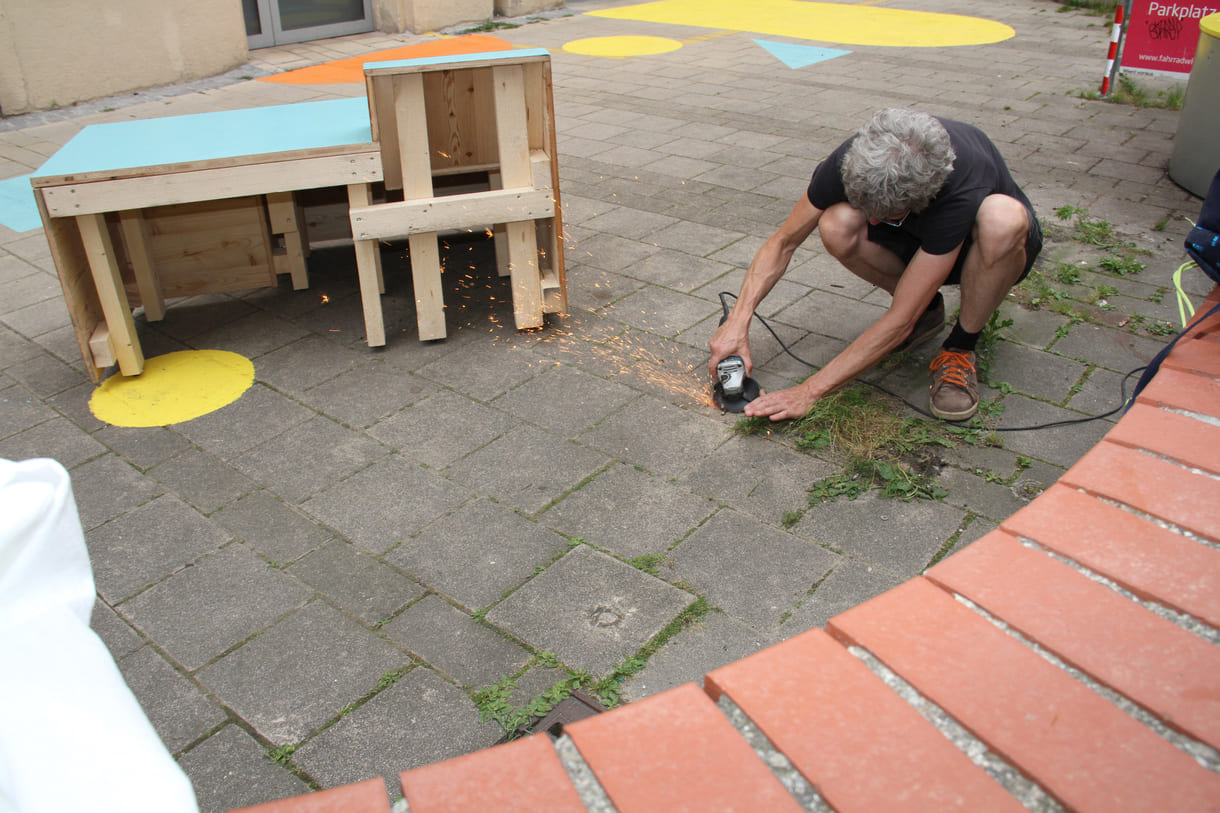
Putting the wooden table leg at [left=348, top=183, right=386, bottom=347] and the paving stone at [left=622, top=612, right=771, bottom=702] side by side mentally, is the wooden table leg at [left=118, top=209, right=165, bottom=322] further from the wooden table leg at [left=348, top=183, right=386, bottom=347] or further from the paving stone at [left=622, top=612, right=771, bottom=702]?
the paving stone at [left=622, top=612, right=771, bottom=702]

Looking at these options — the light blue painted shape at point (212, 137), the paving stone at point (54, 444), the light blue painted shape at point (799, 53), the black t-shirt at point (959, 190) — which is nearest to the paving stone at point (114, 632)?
the paving stone at point (54, 444)

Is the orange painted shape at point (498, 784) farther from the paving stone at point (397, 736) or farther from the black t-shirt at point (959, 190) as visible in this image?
the black t-shirt at point (959, 190)

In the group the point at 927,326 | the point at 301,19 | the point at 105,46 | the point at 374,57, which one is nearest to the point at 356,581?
the point at 927,326

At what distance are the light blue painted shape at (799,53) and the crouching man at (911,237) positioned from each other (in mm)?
6132

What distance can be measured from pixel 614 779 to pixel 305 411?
2.47 metres

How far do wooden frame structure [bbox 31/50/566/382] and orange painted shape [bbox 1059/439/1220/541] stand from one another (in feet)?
7.89

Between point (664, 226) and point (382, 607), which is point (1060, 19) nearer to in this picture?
point (664, 226)

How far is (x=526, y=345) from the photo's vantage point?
371 centimetres

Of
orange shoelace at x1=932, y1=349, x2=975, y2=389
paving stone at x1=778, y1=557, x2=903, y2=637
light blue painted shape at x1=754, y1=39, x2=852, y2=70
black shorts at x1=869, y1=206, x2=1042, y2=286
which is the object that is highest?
black shorts at x1=869, y1=206, x2=1042, y2=286

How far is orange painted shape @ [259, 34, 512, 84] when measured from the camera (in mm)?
8562

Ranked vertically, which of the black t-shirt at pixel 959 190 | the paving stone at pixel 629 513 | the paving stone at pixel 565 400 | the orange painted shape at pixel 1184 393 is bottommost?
the paving stone at pixel 629 513

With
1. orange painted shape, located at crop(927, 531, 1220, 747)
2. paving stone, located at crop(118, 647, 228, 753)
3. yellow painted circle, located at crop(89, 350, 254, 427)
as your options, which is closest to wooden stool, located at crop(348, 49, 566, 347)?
yellow painted circle, located at crop(89, 350, 254, 427)

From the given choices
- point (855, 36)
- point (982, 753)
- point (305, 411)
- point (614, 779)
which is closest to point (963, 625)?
point (982, 753)

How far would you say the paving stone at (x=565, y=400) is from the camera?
317cm
